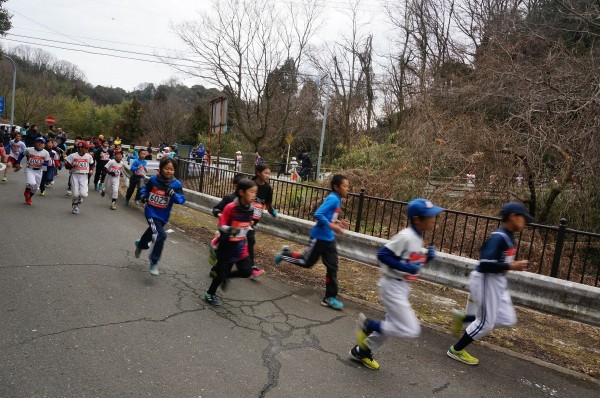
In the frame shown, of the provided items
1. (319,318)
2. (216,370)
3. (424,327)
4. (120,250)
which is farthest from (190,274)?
(424,327)

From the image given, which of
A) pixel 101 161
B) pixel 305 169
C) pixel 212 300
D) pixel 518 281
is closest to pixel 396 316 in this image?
pixel 212 300

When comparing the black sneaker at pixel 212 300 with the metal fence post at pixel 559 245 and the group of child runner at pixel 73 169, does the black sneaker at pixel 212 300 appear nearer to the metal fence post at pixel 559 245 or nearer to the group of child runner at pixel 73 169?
the metal fence post at pixel 559 245

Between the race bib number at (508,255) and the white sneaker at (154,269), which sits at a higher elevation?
the race bib number at (508,255)

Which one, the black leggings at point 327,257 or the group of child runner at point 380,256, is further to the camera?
the black leggings at point 327,257

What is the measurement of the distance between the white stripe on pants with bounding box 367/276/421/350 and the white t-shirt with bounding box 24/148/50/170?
33.5 ft

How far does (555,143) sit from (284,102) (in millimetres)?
23568

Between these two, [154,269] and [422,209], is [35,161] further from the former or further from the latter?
[422,209]

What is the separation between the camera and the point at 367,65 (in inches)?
1414

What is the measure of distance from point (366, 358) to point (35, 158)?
1028cm

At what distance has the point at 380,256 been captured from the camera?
4.07 m

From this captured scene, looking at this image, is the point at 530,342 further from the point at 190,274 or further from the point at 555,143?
the point at 555,143

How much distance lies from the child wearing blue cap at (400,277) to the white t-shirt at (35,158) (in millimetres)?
10154

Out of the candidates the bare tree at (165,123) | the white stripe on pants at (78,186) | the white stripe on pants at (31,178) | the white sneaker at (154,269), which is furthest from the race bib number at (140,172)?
the bare tree at (165,123)

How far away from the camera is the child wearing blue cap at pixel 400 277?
3.96m
